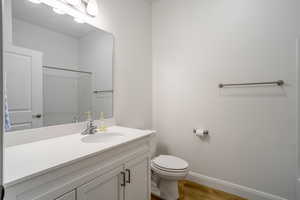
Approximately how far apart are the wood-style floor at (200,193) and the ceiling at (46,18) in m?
1.99

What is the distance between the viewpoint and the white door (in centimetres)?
101

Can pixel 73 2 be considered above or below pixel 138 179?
above

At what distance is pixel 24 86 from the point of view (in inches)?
42.2

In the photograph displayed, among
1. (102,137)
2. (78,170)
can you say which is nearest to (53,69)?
(102,137)

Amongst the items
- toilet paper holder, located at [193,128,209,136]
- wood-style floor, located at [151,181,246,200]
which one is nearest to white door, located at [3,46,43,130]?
wood-style floor, located at [151,181,246,200]

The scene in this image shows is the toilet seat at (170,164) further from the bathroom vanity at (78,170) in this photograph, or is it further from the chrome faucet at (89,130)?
the chrome faucet at (89,130)

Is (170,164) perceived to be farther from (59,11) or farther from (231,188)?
(59,11)

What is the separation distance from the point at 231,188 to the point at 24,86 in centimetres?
229

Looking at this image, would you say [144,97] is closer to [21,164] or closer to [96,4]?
[96,4]

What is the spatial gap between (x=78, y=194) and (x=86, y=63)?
1.15 m

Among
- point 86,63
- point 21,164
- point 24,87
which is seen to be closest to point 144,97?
point 86,63

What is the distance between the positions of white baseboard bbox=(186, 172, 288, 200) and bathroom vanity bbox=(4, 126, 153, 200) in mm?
882

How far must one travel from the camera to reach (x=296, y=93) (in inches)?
54.2

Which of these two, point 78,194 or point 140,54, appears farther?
point 140,54
